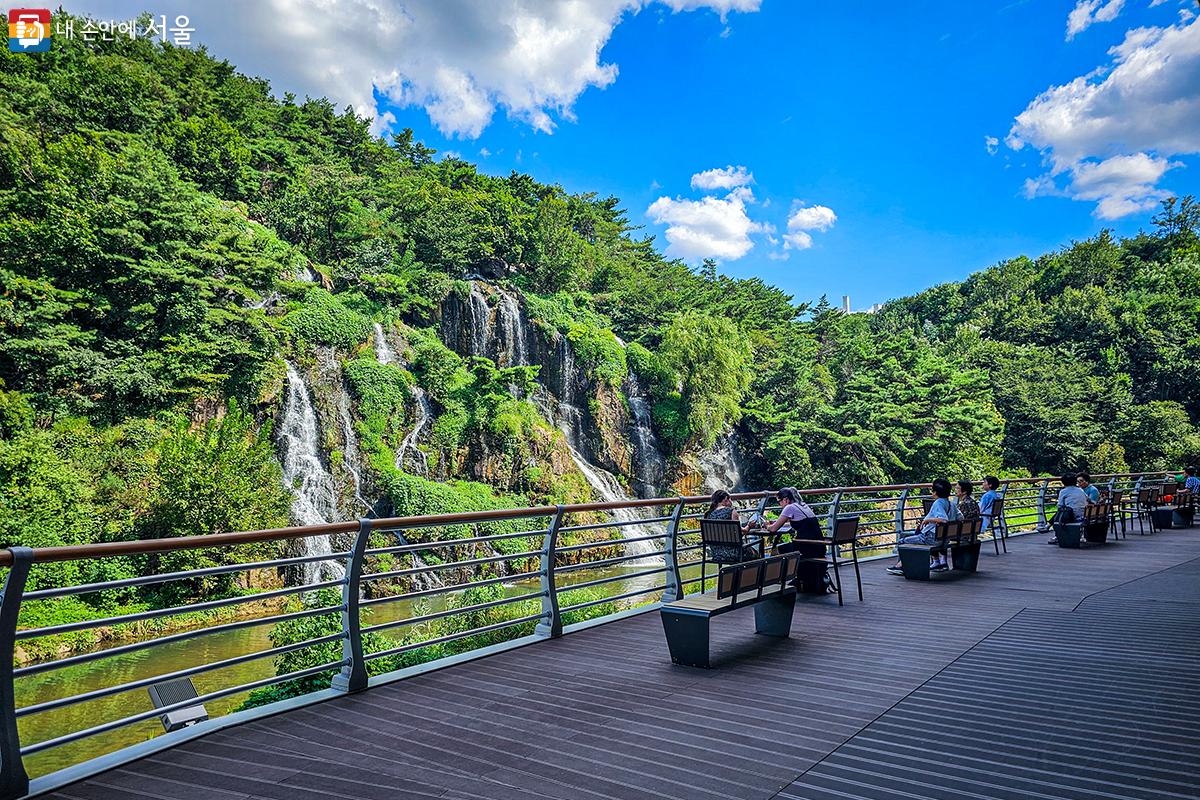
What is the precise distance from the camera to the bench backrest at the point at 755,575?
502 cm

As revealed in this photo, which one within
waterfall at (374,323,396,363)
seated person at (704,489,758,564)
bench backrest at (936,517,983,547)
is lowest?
bench backrest at (936,517,983,547)

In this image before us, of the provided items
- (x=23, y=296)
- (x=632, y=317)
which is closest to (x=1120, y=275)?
(x=632, y=317)

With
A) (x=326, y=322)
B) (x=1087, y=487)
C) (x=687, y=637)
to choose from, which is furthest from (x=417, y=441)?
(x=687, y=637)

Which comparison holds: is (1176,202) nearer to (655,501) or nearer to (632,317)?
(632,317)

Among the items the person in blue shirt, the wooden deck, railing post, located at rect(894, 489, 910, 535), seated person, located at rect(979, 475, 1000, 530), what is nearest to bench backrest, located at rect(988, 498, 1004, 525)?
seated person, located at rect(979, 475, 1000, 530)

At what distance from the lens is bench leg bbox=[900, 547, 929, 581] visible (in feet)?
29.1

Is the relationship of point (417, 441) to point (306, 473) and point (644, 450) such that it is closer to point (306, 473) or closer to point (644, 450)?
point (306, 473)

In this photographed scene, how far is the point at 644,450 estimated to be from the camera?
30.8 meters

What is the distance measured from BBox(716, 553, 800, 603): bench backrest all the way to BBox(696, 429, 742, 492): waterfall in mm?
25992

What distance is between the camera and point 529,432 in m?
26.2

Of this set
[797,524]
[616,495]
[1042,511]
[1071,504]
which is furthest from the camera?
[616,495]

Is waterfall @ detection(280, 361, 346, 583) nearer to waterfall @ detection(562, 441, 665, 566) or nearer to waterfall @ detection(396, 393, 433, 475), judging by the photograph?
waterfall @ detection(396, 393, 433, 475)

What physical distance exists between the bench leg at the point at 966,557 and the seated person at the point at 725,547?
4.27m

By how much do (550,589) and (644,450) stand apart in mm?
24968
